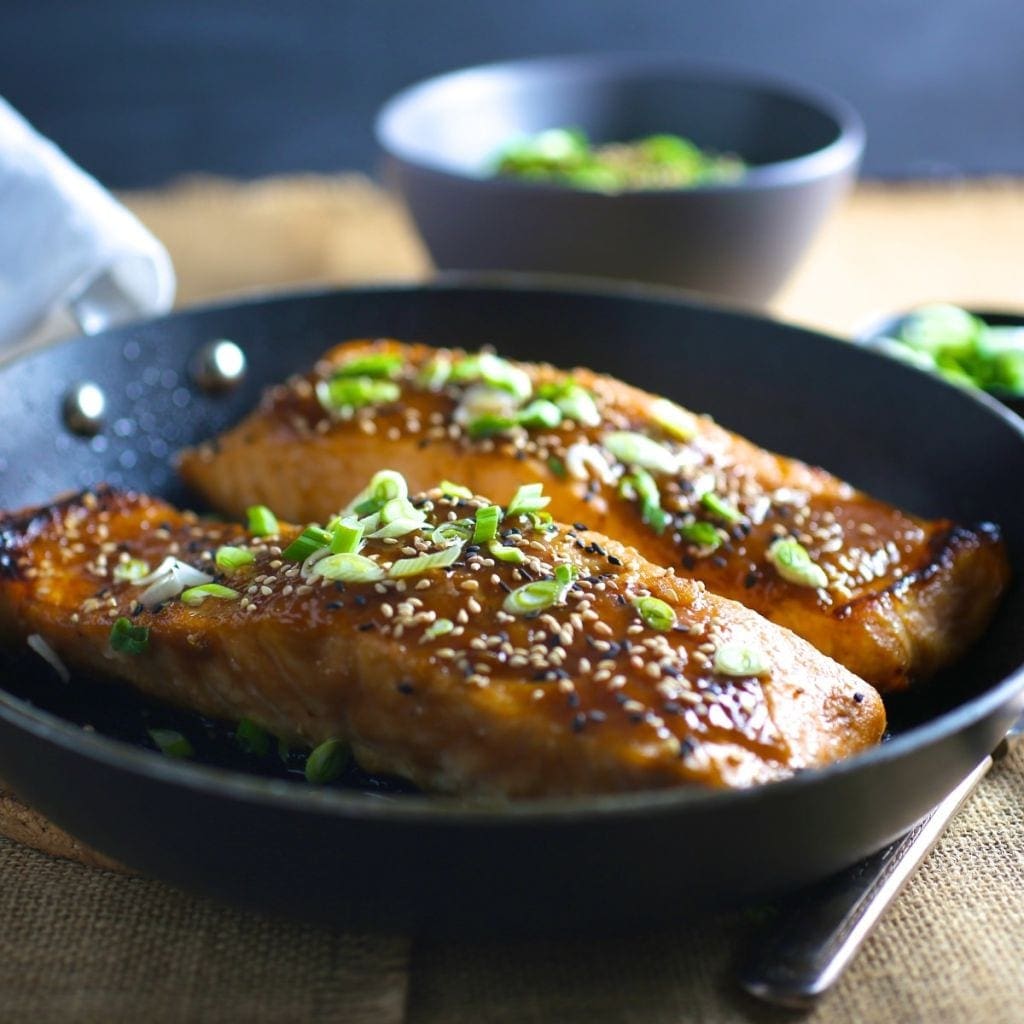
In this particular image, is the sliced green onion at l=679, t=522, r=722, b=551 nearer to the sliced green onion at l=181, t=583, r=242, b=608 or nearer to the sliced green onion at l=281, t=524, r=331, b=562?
the sliced green onion at l=281, t=524, r=331, b=562

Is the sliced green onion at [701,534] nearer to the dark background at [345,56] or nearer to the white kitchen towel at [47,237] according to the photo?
the white kitchen towel at [47,237]

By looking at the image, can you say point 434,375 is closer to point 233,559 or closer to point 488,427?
point 488,427

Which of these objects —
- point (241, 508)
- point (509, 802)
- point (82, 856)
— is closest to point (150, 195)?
point (241, 508)

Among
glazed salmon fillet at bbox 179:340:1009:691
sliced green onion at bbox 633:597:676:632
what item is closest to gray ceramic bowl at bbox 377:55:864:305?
glazed salmon fillet at bbox 179:340:1009:691

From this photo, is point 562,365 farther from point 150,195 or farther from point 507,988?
point 150,195

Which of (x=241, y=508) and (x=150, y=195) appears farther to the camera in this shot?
(x=150, y=195)
